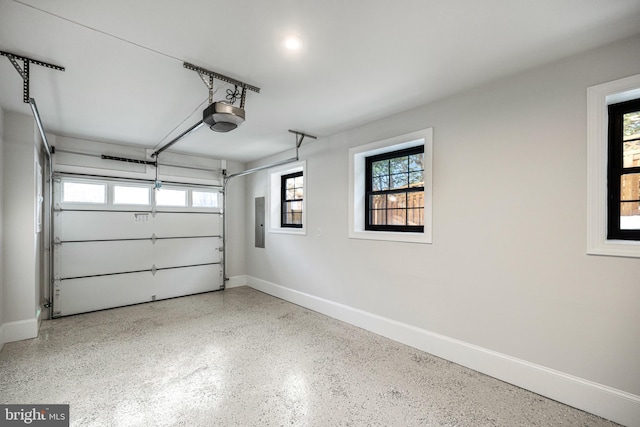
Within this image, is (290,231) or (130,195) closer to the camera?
(130,195)

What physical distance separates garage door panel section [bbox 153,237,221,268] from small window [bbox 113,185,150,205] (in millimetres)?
735

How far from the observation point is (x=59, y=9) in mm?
1575

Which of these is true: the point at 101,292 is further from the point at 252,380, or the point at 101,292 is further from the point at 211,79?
the point at 211,79

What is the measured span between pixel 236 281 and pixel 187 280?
3.08ft

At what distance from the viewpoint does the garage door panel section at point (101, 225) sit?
3.97 metres

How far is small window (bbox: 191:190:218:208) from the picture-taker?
17.0ft

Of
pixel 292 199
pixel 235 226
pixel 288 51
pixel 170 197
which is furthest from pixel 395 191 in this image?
pixel 170 197

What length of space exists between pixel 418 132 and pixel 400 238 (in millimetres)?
1143

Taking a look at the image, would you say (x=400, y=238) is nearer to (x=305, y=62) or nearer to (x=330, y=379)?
(x=330, y=379)

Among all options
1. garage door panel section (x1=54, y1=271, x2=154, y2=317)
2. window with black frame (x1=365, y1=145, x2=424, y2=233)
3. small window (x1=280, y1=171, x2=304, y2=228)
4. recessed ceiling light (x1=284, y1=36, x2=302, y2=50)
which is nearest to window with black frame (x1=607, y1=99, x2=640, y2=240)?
window with black frame (x1=365, y1=145, x2=424, y2=233)

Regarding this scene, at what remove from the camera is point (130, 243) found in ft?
14.7

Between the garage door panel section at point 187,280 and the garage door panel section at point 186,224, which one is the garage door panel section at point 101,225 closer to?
the garage door panel section at point 186,224

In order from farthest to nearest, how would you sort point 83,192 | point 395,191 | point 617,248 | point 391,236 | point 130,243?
point 130,243 → point 83,192 → point 395,191 → point 391,236 → point 617,248

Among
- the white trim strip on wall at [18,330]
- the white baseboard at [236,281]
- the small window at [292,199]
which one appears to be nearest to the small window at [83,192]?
the white trim strip on wall at [18,330]
